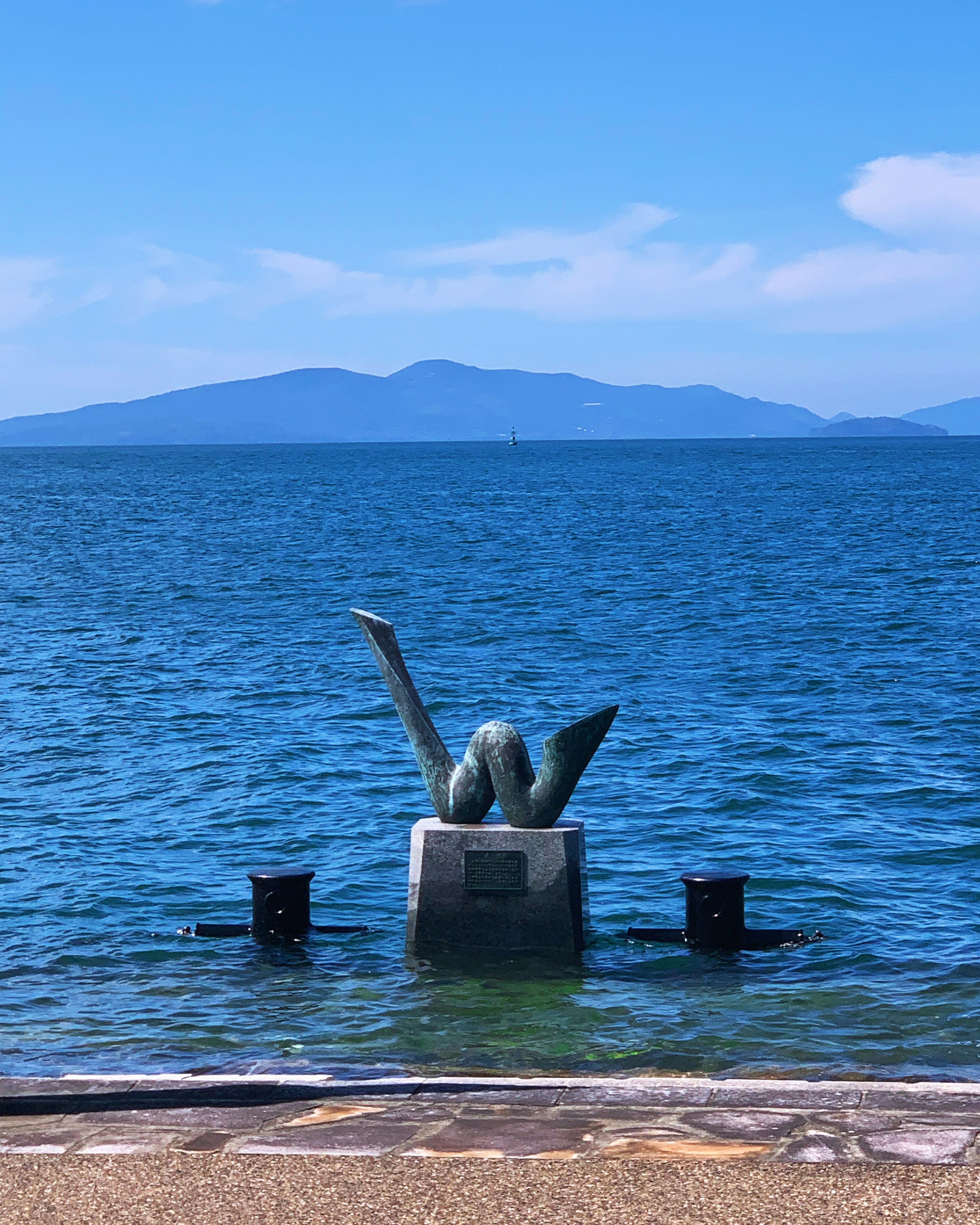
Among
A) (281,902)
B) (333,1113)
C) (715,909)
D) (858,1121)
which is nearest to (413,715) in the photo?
(281,902)

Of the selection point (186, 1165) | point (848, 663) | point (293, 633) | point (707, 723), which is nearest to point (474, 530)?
point (293, 633)

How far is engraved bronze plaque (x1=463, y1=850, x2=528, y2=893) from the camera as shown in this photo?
11.3m

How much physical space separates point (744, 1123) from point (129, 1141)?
282 cm

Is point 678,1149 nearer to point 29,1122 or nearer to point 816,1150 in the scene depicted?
point 816,1150

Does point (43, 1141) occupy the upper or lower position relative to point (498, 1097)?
upper

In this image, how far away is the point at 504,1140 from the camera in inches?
269

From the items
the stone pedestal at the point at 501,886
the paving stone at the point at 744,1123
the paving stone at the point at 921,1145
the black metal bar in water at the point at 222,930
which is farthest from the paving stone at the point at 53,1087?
the black metal bar in water at the point at 222,930

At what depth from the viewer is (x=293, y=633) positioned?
34531 mm

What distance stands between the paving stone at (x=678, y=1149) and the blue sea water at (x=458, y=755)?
257cm

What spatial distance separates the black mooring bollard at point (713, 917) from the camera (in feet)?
39.1

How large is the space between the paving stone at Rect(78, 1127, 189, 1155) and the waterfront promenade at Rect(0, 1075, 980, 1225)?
1cm

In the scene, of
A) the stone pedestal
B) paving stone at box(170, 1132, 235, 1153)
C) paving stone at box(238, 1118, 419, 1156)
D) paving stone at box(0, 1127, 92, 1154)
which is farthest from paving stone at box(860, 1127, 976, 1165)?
the stone pedestal

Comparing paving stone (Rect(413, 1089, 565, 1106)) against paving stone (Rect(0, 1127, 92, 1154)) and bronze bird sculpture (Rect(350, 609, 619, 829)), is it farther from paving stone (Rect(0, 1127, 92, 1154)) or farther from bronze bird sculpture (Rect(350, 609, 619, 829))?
bronze bird sculpture (Rect(350, 609, 619, 829))

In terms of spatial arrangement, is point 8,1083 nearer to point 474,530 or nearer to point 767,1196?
point 767,1196
